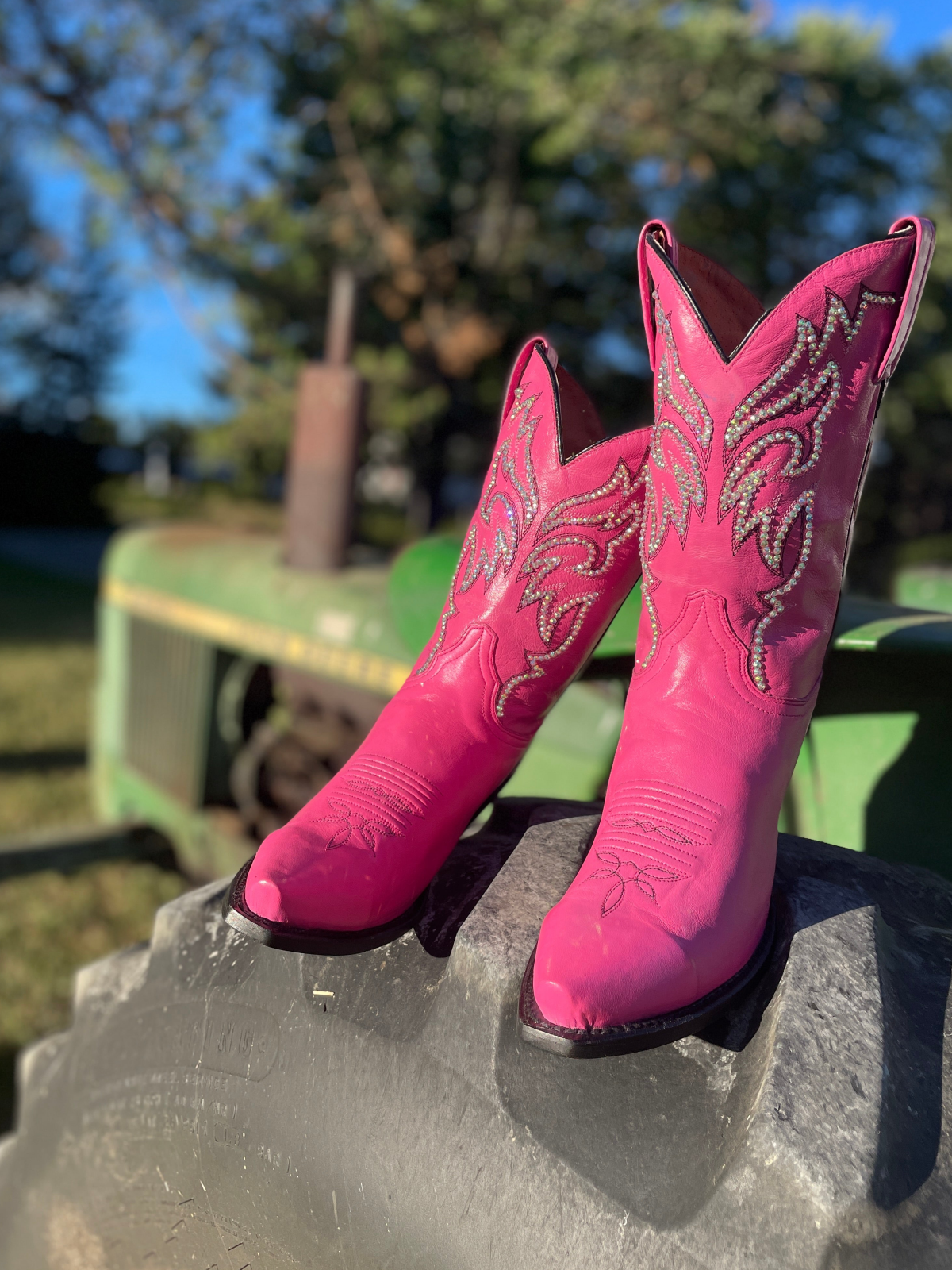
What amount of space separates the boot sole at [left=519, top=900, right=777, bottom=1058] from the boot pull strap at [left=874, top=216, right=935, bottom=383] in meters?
0.50

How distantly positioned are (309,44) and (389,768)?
1037 centimetres

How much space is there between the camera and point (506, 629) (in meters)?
0.88

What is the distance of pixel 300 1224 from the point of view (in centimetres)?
76

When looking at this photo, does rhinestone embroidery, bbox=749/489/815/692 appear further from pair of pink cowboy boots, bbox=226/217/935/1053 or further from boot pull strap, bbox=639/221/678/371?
boot pull strap, bbox=639/221/678/371

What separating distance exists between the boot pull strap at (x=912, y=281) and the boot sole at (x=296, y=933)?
1.99 feet

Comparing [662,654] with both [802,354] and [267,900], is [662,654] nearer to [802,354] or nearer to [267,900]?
[802,354]

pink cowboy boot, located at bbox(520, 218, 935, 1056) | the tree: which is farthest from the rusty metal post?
the tree

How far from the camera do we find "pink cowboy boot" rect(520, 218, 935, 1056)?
717 millimetres

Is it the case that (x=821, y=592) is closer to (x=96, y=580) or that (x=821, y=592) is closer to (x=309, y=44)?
(x=309, y=44)

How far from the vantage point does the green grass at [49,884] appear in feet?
7.73

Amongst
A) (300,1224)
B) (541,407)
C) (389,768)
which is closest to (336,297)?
(541,407)

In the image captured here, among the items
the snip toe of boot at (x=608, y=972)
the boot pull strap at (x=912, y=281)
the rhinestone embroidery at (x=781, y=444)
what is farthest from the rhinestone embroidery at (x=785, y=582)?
the snip toe of boot at (x=608, y=972)

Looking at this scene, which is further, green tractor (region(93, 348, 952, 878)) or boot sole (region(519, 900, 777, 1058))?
green tractor (region(93, 348, 952, 878))

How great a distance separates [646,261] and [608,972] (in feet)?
1.89
